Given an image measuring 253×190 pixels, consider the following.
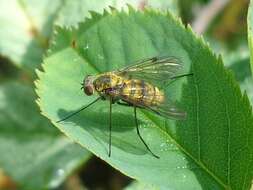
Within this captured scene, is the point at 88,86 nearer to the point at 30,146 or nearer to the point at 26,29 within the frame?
the point at 30,146

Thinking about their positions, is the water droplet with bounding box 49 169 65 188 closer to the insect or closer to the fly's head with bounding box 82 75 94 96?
the insect

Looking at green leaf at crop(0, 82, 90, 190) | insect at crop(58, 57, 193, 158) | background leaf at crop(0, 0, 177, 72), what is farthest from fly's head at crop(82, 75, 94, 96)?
background leaf at crop(0, 0, 177, 72)

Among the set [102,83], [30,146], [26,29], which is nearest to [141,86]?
[102,83]

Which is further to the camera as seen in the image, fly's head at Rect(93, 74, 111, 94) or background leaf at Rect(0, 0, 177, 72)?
background leaf at Rect(0, 0, 177, 72)

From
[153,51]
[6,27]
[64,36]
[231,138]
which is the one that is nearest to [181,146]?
[231,138]

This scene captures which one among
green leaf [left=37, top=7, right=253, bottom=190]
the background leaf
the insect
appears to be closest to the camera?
green leaf [left=37, top=7, right=253, bottom=190]
